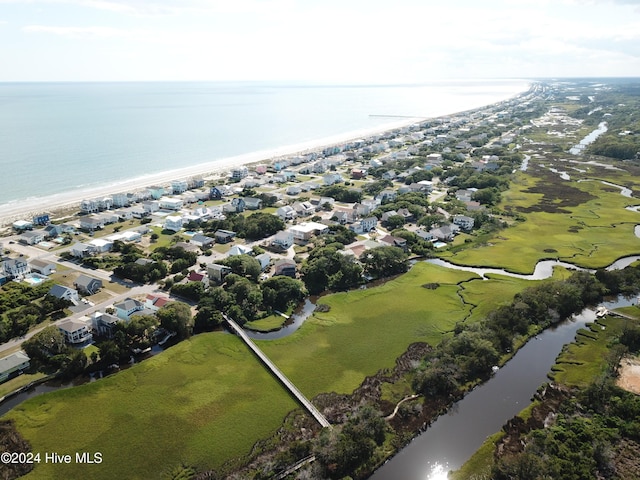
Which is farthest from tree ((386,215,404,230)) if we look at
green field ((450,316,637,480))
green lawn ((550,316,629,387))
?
green lawn ((550,316,629,387))

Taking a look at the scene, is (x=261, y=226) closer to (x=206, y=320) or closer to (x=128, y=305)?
(x=206, y=320)

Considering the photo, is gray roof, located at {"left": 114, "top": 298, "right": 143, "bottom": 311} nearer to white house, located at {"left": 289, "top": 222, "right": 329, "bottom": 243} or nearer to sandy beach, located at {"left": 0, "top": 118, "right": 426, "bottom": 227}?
white house, located at {"left": 289, "top": 222, "right": 329, "bottom": 243}

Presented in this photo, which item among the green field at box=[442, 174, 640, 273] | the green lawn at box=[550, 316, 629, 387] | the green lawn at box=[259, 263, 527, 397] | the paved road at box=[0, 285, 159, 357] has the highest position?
the paved road at box=[0, 285, 159, 357]

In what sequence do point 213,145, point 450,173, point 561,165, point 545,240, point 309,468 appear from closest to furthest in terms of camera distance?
1. point 309,468
2. point 545,240
3. point 450,173
4. point 561,165
5. point 213,145

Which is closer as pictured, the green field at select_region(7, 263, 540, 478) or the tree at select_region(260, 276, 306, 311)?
the green field at select_region(7, 263, 540, 478)

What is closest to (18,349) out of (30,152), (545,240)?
(545,240)

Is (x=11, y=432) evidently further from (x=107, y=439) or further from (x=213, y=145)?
(x=213, y=145)
